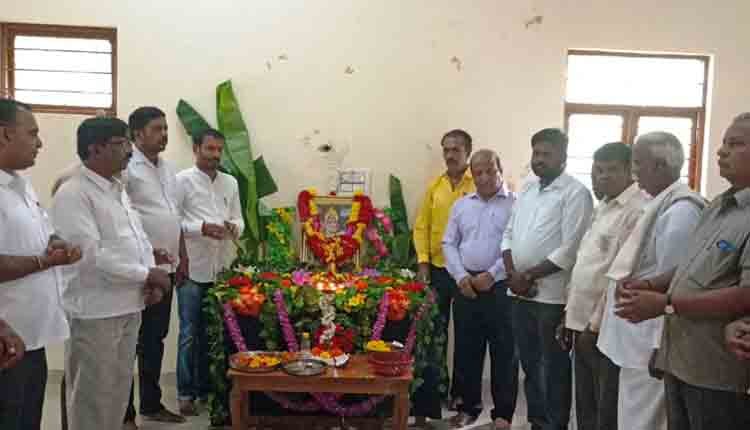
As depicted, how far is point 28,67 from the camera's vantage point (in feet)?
14.4

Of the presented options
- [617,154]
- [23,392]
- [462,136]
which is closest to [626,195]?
[617,154]

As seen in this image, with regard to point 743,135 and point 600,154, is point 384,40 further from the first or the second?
point 743,135

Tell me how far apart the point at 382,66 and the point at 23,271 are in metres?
2.99

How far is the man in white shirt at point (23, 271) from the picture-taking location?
200cm

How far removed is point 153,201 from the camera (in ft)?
10.8

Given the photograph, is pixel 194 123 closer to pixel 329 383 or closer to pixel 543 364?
pixel 329 383

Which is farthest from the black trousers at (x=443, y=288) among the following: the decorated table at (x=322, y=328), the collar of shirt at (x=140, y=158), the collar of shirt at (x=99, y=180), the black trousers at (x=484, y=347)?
the collar of shirt at (x=99, y=180)

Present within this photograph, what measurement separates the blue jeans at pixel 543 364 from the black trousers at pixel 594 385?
0.78 feet

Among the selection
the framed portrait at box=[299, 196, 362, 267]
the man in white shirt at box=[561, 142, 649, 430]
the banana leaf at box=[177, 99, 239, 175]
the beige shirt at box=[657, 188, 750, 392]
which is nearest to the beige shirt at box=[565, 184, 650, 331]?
the man in white shirt at box=[561, 142, 649, 430]

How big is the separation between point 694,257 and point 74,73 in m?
4.26

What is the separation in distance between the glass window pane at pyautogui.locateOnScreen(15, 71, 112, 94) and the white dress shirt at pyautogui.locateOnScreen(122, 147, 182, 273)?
144cm

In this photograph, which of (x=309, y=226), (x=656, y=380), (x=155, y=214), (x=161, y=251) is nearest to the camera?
(x=656, y=380)

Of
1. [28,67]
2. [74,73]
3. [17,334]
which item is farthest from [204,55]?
[17,334]

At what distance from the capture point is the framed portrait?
14.1 feet
